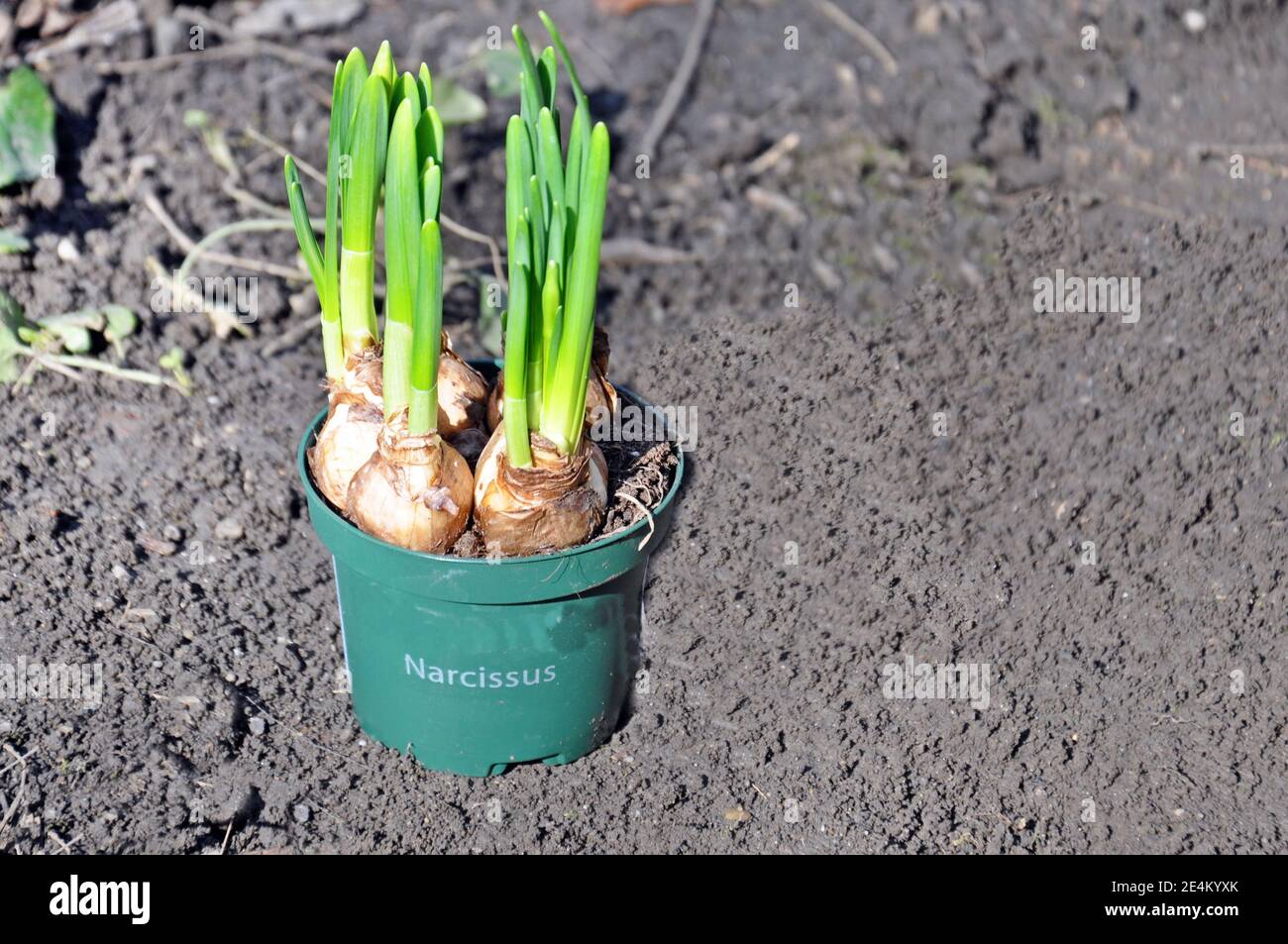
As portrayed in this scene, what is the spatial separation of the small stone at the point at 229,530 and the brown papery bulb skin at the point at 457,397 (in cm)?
72

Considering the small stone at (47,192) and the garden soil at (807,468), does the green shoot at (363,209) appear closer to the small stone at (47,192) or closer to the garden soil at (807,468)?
the garden soil at (807,468)

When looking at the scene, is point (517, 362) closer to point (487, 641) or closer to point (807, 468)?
point (487, 641)

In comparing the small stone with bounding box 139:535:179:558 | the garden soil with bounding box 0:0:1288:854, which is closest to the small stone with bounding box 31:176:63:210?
the garden soil with bounding box 0:0:1288:854

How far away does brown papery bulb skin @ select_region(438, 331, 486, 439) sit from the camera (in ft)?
5.91

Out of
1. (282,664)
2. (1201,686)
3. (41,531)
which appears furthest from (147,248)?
(1201,686)

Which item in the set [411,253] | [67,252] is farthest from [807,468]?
[67,252]

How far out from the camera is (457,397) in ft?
5.93

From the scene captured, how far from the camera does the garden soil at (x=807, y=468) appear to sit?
1.99 metres

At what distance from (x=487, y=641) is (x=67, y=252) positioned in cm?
166

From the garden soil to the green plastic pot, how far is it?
10cm

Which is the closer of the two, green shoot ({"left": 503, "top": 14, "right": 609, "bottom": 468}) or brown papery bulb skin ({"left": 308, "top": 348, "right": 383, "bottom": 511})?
green shoot ({"left": 503, "top": 14, "right": 609, "bottom": 468})

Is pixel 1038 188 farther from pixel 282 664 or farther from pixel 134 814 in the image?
pixel 134 814

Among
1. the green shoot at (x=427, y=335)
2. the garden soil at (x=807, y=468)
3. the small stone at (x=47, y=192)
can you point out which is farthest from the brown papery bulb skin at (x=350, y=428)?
the small stone at (x=47, y=192)

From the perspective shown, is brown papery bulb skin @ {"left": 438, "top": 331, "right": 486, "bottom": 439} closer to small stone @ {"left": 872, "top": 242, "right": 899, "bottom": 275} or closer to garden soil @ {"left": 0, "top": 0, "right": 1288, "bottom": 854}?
garden soil @ {"left": 0, "top": 0, "right": 1288, "bottom": 854}
